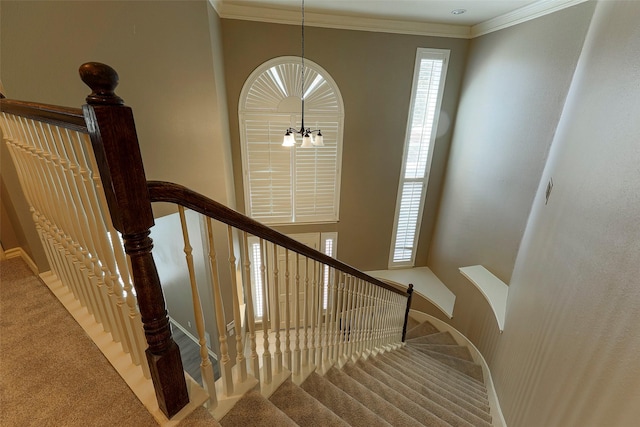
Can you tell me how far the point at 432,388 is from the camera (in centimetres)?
242

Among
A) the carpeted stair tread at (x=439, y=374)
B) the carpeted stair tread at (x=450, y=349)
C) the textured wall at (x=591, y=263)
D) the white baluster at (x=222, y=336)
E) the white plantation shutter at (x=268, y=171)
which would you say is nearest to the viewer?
the white baluster at (x=222, y=336)

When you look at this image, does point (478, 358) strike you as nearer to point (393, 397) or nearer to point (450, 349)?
point (450, 349)

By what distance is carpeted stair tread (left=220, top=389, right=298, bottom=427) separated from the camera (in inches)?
42.5

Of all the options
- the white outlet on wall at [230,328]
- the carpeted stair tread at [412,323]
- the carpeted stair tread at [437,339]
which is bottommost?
the carpeted stair tread at [412,323]

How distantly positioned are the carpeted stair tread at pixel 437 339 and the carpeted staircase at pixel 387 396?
0.25 metres

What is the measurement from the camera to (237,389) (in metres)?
1.19

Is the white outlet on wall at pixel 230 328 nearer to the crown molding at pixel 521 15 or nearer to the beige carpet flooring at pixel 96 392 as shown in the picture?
the beige carpet flooring at pixel 96 392

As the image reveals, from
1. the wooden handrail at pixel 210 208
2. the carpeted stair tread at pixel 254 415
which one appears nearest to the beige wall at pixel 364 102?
the wooden handrail at pixel 210 208

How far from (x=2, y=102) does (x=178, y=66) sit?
172 centimetres

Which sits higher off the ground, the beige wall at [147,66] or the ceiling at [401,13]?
the ceiling at [401,13]

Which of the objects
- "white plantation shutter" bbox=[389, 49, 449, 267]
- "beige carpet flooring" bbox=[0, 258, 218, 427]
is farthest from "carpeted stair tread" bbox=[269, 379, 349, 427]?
"white plantation shutter" bbox=[389, 49, 449, 267]

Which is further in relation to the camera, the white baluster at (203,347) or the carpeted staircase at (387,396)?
the carpeted staircase at (387,396)

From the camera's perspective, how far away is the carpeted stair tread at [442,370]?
287 centimetres

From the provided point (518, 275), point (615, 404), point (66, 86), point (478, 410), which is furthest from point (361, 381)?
point (66, 86)
